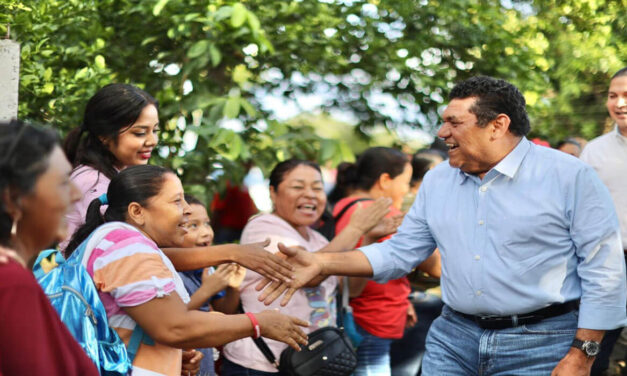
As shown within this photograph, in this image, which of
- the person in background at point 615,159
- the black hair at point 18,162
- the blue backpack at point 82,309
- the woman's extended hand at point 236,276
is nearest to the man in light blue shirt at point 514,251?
the woman's extended hand at point 236,276

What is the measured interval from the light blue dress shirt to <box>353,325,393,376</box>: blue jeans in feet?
4.42

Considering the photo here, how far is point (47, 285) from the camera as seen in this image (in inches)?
105

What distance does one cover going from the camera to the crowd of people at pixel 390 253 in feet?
9.62

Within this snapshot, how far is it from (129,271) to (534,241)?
192 cm

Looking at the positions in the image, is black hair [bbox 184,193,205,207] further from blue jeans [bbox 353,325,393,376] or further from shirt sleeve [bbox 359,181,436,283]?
blue jeans [bbox 353,325,393,376]

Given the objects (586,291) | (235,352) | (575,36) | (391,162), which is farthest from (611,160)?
(575,36)

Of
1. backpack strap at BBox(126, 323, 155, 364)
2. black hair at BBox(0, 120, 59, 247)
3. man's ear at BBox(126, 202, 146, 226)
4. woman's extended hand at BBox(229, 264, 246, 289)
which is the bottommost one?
woman's extended hand at BBox(229, 264, 246, 289)

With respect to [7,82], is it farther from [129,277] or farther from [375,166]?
[375,166]

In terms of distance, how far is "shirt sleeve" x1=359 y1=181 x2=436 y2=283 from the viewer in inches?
162

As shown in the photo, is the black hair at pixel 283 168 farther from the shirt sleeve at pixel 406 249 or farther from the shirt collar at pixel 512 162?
the shirt collar at pixel 512 162

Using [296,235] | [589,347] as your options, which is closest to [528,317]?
[589,347]

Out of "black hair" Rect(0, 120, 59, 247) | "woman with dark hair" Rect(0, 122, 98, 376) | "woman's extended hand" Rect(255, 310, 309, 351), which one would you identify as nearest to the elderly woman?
"woman's extended hand" Rect(255, 310, 309, 351)

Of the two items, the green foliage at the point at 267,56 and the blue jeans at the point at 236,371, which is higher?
the green foliage at the point at 267,56

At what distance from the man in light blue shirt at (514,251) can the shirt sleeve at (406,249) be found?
141mm
